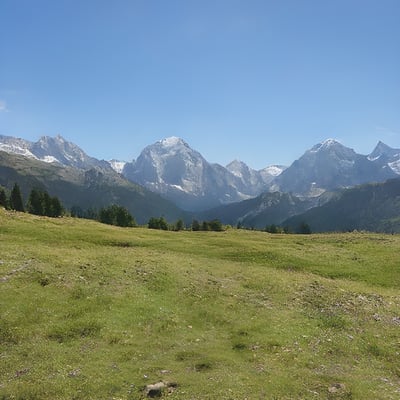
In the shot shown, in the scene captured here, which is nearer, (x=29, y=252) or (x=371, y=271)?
(x=29, y=252)

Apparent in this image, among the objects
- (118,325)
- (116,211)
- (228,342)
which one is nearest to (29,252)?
(118,325)

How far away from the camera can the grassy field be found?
24.1 m

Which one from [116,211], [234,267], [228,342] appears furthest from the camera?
[116,211]

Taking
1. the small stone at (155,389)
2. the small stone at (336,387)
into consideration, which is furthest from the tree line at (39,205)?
the small stone at (336,387)

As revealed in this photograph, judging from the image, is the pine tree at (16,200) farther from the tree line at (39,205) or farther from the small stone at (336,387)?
the small stone at (336,387)

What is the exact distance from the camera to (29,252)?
1955 inches

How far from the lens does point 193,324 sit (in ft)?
113

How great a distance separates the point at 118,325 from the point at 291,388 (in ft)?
48.2

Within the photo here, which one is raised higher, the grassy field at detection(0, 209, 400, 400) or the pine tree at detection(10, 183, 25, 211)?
the pine tree at detection(10, 183, 25, 211)

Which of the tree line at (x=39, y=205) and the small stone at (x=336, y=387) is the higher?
the tree line at (x=39, y=205)

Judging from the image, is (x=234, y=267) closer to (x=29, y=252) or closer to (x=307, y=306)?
(x=307, y=306)

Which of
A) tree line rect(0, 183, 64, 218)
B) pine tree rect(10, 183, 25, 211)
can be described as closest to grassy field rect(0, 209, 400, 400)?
tree line rect(0, 183, 64, 218)

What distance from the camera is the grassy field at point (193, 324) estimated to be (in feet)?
78.9

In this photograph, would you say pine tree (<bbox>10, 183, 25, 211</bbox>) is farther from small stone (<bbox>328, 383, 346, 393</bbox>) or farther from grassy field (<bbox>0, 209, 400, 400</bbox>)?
small stone (<bbox>328, 383, 346, 393</bbox>)
